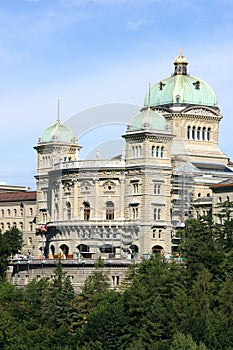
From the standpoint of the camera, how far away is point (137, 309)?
14188 cm

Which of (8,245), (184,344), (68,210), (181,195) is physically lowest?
(184,344)

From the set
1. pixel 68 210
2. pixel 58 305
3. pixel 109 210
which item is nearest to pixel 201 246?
pixel 58 305

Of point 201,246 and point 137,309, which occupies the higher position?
point 201,246

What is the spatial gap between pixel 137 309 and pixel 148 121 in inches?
1902

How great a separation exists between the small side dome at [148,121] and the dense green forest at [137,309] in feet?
88.0

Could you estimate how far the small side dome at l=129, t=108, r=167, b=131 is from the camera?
609 ft

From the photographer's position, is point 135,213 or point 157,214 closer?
point 157,214

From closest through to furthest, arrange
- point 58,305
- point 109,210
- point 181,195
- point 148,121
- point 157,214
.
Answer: point 58,305
point 157,214
point 148,121
point 109,210
point 181,195

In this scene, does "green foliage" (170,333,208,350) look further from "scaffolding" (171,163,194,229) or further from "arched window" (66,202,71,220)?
"arched window" (66,202,71,220)

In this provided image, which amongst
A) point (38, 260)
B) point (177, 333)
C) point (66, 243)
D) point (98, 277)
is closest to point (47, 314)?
point (98, 277)

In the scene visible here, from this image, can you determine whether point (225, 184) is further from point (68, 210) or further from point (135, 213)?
point (68, 210)

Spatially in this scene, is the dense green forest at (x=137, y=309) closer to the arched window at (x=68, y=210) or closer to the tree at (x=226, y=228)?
the tree at (x=226, y=228)

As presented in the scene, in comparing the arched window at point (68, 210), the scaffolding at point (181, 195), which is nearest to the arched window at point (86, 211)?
the arched window at point (68, 210)

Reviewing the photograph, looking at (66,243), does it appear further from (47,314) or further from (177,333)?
(177,333)
